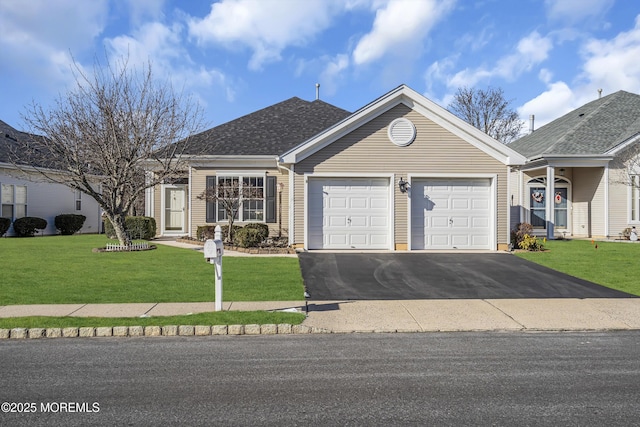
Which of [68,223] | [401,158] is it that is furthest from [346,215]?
[68,223]

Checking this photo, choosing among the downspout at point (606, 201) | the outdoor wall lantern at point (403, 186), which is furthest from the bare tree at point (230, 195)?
the downspout at point (606, 201)

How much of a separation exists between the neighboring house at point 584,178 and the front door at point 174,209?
1447 cm

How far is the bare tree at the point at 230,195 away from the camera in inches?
669

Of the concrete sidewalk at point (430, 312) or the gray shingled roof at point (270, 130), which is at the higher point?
the gray shingled roof at point (270, 130)

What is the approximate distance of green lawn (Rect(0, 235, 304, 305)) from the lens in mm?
9125

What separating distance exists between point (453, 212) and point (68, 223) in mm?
20681

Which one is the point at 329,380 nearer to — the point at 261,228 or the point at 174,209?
the point at 261,228

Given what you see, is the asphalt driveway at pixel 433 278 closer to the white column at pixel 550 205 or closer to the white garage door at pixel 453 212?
the white garage door at pixel 453 212

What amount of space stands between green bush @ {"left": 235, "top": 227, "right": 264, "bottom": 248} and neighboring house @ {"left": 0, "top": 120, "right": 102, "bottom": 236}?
1111 cm

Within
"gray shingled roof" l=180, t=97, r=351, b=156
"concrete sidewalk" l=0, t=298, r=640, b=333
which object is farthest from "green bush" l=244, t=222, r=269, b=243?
"concrete sidewalk" l=0, t=298, r=640, b=333

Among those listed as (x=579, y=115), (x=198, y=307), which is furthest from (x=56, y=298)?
(x=579, y=115)

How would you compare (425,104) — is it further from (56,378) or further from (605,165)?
(56,378)

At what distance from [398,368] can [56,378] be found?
12.7ft

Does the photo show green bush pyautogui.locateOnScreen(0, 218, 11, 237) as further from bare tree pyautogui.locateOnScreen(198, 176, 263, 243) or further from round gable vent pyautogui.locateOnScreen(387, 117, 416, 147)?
round gable vent pyautogui.locateOnScreen(387, 117, 416, 147)
